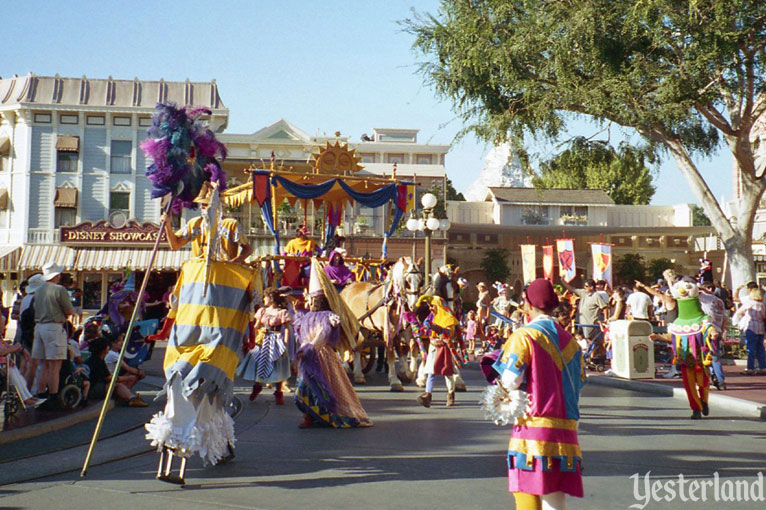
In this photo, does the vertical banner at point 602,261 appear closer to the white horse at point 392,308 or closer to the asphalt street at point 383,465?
Answer: the white horse at point 392,308

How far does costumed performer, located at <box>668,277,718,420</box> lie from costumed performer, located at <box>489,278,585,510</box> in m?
6.38

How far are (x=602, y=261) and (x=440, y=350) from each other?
51.0 feet

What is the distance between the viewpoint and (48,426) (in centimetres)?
876

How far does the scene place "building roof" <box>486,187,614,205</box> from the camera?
4906 cm

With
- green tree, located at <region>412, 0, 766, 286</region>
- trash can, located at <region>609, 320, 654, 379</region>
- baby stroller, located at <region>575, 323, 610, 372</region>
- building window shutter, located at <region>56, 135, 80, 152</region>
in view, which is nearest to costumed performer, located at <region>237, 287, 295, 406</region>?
trash can, located at <region>609, 320, 654, 379</region>

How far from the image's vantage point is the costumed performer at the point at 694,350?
1038 centimetres

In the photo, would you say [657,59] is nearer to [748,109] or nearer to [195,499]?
[748,109]

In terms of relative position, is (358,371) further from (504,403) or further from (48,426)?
(504,403)

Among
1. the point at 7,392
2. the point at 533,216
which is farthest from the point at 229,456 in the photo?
the point at 533,216

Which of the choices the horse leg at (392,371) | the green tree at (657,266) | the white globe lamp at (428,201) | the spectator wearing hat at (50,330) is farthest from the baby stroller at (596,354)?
the green tree at (657,266)

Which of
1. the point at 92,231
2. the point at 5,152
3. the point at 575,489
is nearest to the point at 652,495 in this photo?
the point at 575,489

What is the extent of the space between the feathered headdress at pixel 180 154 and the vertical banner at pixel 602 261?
1954 cm

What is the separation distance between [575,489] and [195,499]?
298cm

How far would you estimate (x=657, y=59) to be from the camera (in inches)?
762
